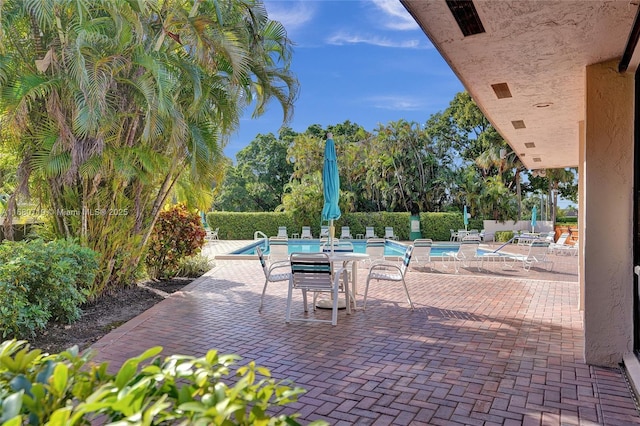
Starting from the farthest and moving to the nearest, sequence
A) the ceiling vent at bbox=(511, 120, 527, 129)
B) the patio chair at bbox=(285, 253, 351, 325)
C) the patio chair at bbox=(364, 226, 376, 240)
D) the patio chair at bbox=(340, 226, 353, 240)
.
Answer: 1. the patio chair at bbox=(364, 226, 376, 240)
2. the patio chair at bbox=(340, 226, 353, 240)
3. the ceiling vent at bbox=(511, 120, 527, 129)
4. the patio chair at bbox=(285, 253, 351, 325)

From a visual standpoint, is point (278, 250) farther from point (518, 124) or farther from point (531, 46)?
point (531, 46)

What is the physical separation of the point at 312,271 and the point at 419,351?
1.71m

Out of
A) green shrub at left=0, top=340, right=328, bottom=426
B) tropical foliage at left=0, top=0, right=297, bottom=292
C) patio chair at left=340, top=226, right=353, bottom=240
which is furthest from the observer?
patio chair at left=340, top=226, right=353, bottom=240


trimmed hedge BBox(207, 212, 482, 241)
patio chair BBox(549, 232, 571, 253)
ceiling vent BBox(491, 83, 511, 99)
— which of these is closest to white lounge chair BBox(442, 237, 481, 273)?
patio chair BBox(549, 232, 571, 253)

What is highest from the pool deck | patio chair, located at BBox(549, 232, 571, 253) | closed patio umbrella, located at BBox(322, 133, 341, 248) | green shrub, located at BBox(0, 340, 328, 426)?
closed patio umbrella, located at BBox(322, 133, 341, 248)

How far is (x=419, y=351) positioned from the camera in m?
4.38

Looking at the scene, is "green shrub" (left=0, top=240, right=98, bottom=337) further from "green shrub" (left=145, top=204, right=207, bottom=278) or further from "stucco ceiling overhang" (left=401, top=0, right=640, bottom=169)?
"stucco ceiling overhang" (left=401, top=0, right=640, bottom=169)

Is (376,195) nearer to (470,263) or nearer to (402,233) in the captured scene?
(402,233)

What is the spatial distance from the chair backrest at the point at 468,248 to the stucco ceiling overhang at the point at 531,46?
521cm

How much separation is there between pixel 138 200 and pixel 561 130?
23.9 ft

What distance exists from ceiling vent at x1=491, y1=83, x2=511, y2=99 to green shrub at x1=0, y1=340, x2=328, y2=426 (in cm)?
473

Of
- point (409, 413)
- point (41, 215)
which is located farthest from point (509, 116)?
point (41, 215)

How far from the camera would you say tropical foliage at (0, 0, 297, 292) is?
18.2 ft

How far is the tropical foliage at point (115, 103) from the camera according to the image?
18.2 ft
